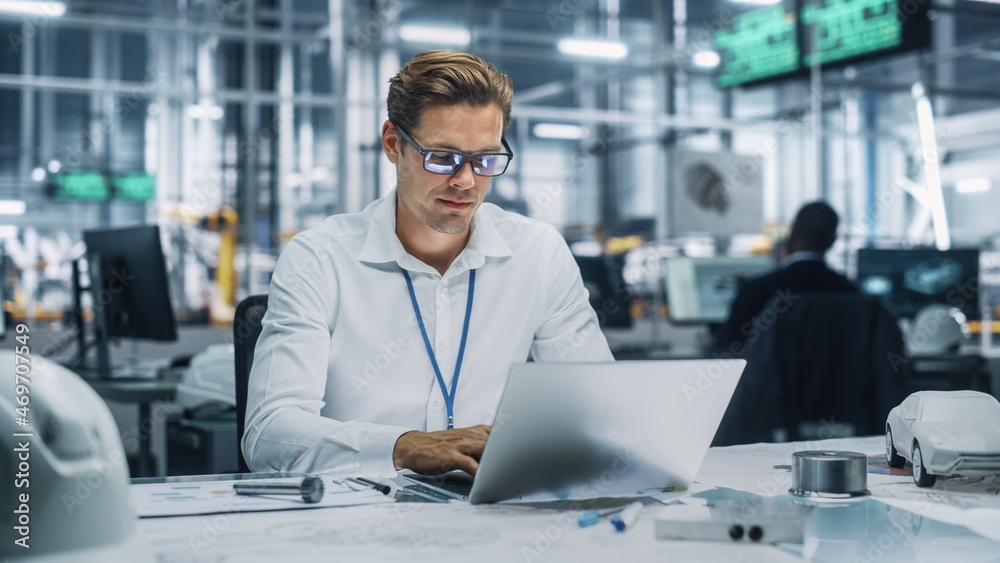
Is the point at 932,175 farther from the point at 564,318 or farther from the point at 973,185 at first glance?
the point at 564,318

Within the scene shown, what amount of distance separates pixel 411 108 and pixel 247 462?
72cm

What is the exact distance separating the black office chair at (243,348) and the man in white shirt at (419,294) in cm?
9

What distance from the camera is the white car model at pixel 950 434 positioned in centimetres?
122

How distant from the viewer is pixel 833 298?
351 centimetres

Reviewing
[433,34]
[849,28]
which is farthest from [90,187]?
[849,28]

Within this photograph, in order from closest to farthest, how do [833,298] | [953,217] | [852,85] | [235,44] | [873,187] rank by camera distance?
[833,298]
[235,44]
[852,85]
[953,217]
[873,187]

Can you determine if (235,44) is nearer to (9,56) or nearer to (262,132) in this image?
(262,132)

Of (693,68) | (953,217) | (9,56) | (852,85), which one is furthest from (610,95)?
(9,56)

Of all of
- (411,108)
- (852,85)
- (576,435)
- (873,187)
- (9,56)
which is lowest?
(576,435)

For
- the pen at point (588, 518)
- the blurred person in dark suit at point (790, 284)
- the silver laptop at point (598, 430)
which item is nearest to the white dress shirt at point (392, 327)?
the silver laptop at point (598, 430)

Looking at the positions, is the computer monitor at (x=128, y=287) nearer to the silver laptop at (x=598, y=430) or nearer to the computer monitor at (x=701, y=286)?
the silver laptop at (x=598, y=430)

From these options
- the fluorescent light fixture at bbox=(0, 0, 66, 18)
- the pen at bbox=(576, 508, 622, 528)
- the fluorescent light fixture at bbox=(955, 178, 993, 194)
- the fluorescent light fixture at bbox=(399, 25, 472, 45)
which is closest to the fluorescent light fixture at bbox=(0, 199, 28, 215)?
the fluorescent light fixture at bbox=(0, 0, 66, 18)

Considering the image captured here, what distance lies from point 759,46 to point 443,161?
4.72 meters

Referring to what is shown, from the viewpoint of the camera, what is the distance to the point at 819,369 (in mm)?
3529
